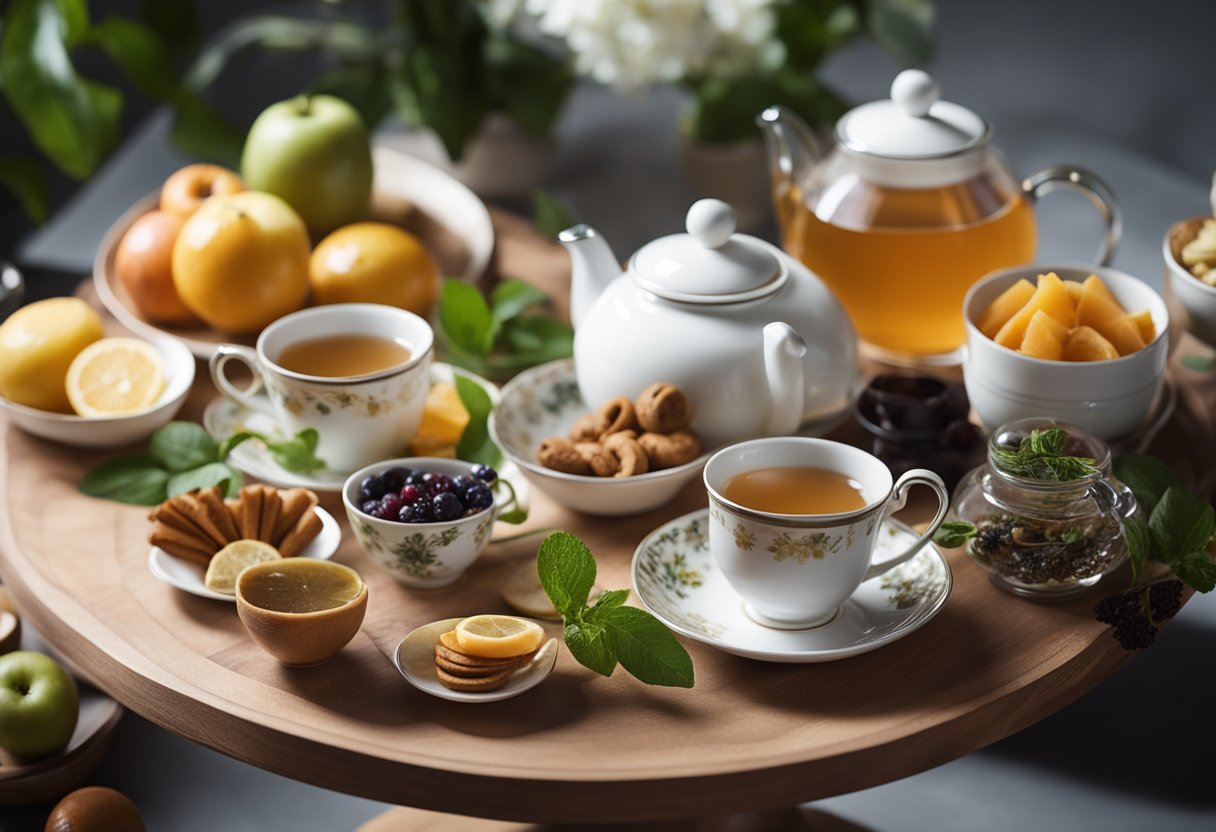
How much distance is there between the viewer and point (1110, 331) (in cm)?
139

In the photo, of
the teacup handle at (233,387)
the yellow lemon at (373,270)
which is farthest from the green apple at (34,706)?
the yellow lemon at (373,270)

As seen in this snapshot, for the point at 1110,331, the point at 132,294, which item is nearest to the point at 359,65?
the point at 132,294

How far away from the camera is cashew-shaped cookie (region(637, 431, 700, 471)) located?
134 cm

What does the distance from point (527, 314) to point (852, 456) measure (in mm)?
665

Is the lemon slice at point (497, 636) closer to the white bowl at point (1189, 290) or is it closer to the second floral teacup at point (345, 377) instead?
the second floral teacup at point (345, 377)

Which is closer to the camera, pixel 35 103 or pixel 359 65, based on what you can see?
pixel 35 103

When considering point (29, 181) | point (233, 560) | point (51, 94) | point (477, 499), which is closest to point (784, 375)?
point (477, 499)

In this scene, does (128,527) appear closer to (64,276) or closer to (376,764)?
(376,764)

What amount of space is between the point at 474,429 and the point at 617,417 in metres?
0.17

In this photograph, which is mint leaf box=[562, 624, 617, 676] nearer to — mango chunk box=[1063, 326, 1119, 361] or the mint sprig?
the mint sprig

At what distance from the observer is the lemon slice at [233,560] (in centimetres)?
125

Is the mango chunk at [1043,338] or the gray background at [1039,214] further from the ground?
the mango chunk at [1043,338]

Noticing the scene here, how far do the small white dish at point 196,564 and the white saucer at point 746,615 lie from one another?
0.31 meters

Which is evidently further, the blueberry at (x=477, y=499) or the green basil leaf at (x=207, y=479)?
the green basil leaf at (x=207, y=479)
